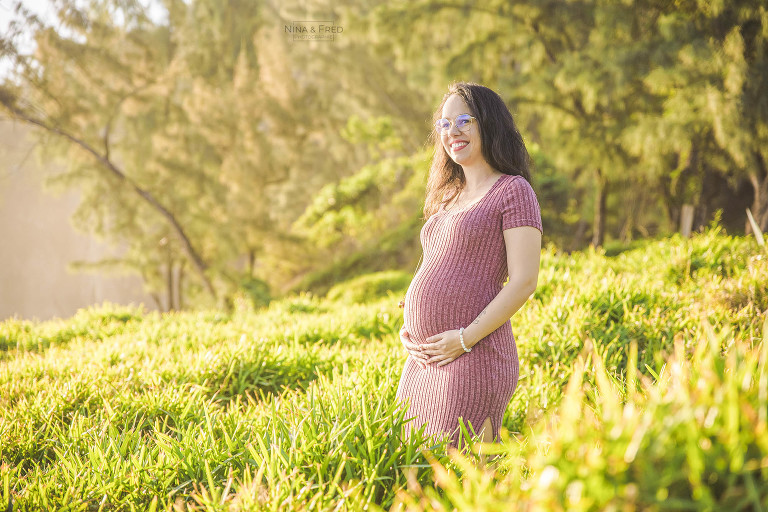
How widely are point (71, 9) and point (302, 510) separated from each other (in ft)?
55.8

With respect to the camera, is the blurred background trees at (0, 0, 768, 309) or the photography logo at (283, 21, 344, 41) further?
the photography logo at (283, 21, 344, 41)

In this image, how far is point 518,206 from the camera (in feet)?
5.90

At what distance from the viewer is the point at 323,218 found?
616 inches

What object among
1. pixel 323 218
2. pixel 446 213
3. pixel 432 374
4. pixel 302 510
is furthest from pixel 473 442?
pixel 323 218

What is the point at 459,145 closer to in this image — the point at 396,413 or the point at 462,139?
the point at 462,139

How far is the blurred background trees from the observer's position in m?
7.82

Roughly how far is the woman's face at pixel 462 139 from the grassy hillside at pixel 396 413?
37.8 inches

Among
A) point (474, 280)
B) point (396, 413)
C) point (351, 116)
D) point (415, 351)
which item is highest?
point (351, 116)

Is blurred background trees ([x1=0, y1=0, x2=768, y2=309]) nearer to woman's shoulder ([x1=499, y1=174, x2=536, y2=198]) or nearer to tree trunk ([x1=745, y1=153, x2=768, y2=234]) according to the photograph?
tree trunk ([x1=745, y1=153, x2=768, y2=234])

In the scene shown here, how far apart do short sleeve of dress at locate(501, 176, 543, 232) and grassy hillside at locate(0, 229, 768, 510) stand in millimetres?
585

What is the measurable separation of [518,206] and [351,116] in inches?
687

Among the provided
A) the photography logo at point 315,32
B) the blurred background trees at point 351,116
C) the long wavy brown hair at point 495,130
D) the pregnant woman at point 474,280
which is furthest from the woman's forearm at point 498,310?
the photography logo at point 315,32

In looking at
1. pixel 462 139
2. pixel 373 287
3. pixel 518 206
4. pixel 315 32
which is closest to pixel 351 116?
pixel 315 32

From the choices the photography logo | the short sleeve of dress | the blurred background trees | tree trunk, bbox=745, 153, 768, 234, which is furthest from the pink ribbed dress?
the photography logo
